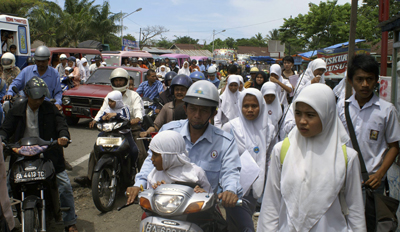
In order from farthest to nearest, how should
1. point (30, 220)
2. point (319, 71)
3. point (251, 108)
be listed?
1. point (319, 71)
2. point (251, 108)
3. point (30, 220)

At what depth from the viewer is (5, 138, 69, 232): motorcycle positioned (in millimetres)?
3371

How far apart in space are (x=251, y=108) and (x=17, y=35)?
12240mm

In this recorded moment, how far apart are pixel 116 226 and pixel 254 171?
2408mm

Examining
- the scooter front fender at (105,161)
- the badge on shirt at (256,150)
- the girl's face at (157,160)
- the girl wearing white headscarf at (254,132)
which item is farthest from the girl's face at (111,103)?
the girl's face at (157,160)

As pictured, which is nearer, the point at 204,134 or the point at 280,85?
the point at 204,134

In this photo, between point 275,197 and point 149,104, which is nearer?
point 275,197

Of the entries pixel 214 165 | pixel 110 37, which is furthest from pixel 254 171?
pixel 110 37

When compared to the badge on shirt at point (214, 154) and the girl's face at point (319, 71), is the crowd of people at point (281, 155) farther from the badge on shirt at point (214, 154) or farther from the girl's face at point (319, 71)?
the girl's face at point (319, 71)

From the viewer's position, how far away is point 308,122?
6.66 ft

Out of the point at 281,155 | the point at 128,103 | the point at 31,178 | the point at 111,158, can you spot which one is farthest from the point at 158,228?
the point at 128,103

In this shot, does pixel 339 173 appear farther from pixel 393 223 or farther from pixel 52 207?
pixel 52 207

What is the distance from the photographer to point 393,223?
2484 millimetres

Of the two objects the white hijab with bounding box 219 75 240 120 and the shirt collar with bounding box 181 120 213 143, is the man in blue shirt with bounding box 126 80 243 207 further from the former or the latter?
the white hijab with bounding box 219 75 240 120

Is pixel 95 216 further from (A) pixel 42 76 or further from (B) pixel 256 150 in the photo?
(A) pixel 42 76
